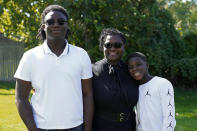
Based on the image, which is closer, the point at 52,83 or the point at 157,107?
the point at 52,83

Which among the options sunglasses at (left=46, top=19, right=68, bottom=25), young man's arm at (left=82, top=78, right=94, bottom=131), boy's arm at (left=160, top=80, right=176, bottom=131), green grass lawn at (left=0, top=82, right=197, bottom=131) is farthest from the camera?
green grass lawn at (left=0, top=82, right=197, bottom=131)

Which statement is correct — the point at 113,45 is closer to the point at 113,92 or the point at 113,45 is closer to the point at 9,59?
the point at 113,92

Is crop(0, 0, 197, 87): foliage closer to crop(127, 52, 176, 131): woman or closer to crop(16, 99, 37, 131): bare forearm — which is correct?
crop(127, 52, 176, 131): woman

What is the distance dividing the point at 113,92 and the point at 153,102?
1.47 feet

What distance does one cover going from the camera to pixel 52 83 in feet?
7.65

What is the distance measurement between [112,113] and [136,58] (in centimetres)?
69

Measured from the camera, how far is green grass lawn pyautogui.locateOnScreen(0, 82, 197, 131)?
18.7ft

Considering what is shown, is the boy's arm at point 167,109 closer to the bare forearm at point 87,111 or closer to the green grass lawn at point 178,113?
the bare forearm at point 87,111

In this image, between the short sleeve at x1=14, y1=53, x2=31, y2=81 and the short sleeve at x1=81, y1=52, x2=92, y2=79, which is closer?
the short sleeve at x1=14, y1=53, x2=31, y2=81

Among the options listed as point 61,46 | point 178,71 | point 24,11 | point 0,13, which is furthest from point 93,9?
point 61,46

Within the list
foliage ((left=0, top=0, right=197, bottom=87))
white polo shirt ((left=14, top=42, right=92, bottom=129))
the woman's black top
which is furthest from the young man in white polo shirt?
foliage ((left=0, top=0, right=197, bottom=87))

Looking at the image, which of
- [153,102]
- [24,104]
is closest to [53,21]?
[24,104]

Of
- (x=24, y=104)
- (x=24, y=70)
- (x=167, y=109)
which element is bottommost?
(x=167, y=109)

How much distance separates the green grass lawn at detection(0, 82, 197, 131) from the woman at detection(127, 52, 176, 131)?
2952 millimetres
